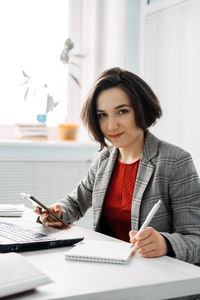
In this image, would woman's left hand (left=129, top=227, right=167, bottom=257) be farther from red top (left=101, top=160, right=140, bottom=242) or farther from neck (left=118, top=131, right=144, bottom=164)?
neck (left=118, top=131, right=144, bottom=164)

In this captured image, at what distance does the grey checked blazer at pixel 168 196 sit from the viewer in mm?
1253

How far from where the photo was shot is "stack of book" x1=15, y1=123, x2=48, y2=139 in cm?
302

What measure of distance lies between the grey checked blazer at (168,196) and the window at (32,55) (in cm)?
→ 168

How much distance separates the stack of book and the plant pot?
0.14 meters

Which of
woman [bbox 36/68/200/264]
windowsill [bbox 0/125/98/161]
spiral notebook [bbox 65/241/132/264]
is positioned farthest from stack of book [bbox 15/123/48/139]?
spiral notebook [bbox 65/241/132/264]

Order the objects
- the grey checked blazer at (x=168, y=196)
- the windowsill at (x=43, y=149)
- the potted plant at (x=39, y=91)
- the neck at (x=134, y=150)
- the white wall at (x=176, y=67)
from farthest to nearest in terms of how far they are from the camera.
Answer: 1. the potted plant at (x=39, y=91)
2. the windowsill at (x=43, y=149)
3. the white wall at (x=176, y=67)
4. the neck at (x=134, y=150)
5. the grey checked blazer at (x=168, y=196)

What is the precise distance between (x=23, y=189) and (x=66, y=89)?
899 mm

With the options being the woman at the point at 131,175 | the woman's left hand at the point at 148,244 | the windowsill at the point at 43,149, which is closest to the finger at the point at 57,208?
the woman at the point at 131,175

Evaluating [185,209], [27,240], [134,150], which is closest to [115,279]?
[27,240]

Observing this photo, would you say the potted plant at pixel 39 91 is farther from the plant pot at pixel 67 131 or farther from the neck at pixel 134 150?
the neck at pixel 134 150

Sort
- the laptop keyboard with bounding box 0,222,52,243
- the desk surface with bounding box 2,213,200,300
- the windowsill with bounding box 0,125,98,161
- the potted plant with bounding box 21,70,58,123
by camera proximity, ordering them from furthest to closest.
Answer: the potted plant with bounding box 21,70,58,123 < the windowsill with bounding box 0,125,98,161 < the laptop keyboard with bounding box 0,222,52,243 < the desk surface with bounding box 2,213,200,300

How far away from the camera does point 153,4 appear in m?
2.98

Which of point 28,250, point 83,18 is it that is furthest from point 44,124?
point 28,250

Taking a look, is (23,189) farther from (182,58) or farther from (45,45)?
(182,58)
